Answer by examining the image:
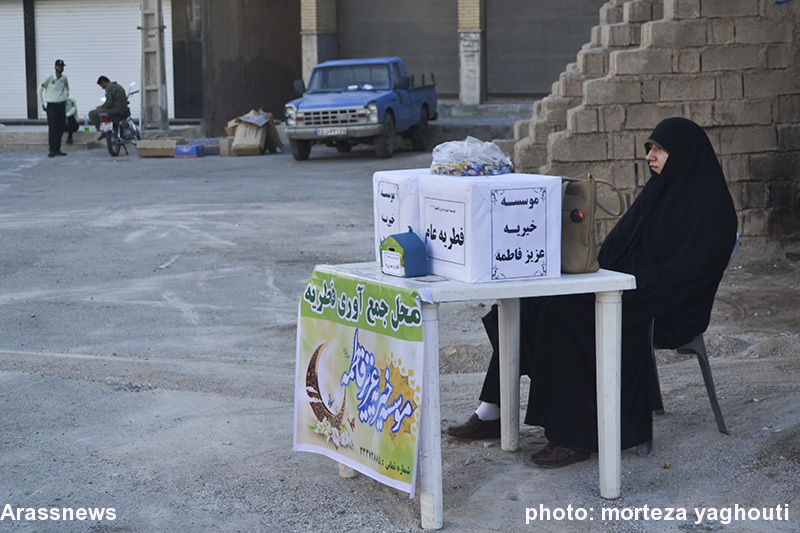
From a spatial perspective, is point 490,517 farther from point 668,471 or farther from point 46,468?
point 46,468

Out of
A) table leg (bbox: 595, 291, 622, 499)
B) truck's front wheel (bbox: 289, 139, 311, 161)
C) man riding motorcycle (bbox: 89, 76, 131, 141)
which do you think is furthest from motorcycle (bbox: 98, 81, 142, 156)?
table leg (bbox: 595, 291, 622, 499)

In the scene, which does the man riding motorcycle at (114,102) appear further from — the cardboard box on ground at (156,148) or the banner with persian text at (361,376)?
the banner with persian text at (361,376)

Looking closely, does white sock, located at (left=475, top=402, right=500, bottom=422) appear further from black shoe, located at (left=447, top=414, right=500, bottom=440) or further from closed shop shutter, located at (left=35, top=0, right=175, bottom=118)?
closed shop shutter, located at (left=35, top=0, right=175, bottom=118)

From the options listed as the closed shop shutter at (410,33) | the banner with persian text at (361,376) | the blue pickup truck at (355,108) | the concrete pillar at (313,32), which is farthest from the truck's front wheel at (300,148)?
the banner with persian text at (361,376)

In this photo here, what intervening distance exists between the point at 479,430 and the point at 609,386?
0.96 m

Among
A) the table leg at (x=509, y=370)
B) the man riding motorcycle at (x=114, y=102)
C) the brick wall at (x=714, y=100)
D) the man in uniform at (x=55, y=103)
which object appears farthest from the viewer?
the man riding motorcycle at (x=114, y=102)

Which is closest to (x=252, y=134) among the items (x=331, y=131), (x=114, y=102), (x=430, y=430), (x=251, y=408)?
(x=331, y=131)

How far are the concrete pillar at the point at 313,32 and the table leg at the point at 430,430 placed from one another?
26355 millimetres

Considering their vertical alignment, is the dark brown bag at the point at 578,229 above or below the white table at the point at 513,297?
above

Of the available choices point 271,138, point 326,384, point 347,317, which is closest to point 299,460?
point 326,384

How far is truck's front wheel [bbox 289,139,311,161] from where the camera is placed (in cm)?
2133

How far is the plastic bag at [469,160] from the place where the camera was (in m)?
4.16

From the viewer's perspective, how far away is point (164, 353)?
23.5 ft

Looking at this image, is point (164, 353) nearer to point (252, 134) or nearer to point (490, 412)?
point (490, 412)
